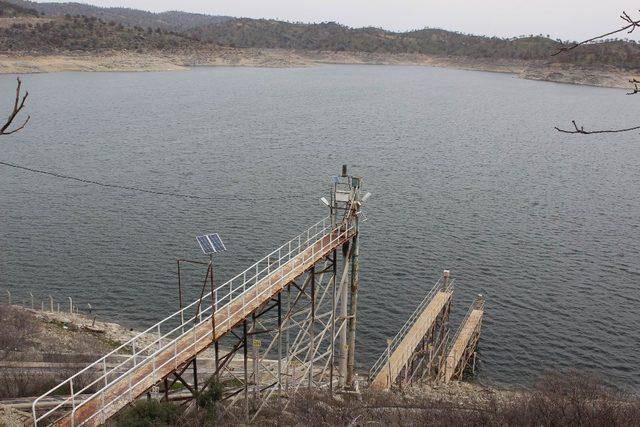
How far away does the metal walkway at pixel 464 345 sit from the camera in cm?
3131

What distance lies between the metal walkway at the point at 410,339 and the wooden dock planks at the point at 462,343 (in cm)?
146

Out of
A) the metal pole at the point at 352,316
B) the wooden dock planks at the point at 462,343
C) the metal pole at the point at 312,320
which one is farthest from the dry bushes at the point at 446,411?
the wooden dock planks at the point at 462,343

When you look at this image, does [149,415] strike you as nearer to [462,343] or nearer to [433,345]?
Answer: [462,343]

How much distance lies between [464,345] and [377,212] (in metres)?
20.5

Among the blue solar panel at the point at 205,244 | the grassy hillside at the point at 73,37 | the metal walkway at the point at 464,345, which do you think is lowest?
the metal walkway at the point at 464,345

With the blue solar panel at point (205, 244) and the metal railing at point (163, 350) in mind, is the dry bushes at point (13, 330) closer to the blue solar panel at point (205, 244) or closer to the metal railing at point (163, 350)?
the metal railing at point (163, 350)

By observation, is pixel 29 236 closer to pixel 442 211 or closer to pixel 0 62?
pixel 442 211

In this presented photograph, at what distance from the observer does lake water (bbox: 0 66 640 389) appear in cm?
3531

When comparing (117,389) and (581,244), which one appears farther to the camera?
(581,244)

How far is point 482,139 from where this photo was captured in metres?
85.4

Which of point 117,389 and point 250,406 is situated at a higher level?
point 117,389

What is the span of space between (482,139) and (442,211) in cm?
3705

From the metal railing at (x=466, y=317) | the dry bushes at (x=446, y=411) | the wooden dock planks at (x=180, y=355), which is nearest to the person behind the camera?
the wooden dock planks at (x=180, y=355)

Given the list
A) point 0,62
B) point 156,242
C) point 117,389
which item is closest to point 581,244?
point 156,242
